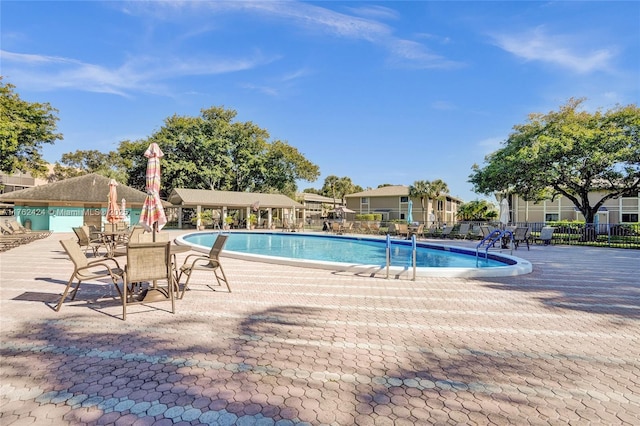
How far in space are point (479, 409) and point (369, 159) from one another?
3504 cm

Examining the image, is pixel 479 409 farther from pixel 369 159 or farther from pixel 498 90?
pixel 369 159

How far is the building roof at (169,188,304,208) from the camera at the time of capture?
96.2 ft

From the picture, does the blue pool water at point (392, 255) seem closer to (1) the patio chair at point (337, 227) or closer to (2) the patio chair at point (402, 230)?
(2) the patio chair at point (402, 230)

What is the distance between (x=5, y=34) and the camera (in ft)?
41.6

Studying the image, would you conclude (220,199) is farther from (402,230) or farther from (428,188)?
(428,188)

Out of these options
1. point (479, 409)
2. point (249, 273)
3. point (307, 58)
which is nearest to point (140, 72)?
point (307, 58)

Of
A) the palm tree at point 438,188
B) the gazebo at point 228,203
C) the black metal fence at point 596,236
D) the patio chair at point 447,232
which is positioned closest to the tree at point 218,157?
the gazebo at point 228,203

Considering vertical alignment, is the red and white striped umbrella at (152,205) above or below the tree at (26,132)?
below

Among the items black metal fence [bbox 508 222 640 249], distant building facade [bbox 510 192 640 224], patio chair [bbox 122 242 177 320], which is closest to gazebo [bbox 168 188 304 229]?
black metal fence [bbox 508 222 640 249]

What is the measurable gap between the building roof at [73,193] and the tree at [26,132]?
3683mm

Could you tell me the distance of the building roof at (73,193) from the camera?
24031 mm

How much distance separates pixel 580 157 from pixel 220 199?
88.5ft

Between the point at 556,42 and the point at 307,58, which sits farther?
the point at 307,58

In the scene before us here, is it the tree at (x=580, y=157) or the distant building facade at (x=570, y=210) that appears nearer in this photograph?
the tree at (x=580, y=157)
